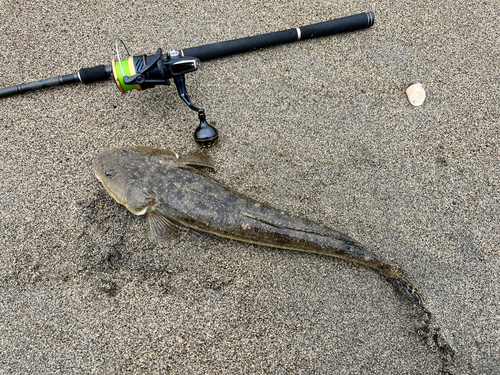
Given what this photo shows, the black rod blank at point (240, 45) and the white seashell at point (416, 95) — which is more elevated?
the black rod blank at point (240, 45)

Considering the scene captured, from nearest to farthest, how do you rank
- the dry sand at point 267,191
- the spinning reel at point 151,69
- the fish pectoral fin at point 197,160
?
the dry sand at point 267,191 → the spinning reel at point 151,69 → the fish pectoral fin at point 197,160

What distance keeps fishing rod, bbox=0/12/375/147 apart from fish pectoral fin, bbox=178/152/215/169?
0.13 metres

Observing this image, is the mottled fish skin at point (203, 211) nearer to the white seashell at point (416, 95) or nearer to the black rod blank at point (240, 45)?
the black rod blank at point (240, 45)

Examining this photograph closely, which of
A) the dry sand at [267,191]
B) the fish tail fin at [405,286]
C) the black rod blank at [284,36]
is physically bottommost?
the fish tail fin at [405,286]

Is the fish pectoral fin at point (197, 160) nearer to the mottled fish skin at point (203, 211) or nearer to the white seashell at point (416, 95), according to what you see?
the mottled fish skin at point (203, 211)

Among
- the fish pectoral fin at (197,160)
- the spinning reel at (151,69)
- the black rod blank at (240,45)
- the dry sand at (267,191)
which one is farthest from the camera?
the black rod blank at (240,45)

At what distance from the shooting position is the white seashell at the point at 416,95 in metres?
3.27

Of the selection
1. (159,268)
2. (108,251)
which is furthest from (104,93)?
(159,268)

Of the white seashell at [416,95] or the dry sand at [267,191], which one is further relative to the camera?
the white seashell at [416,95]

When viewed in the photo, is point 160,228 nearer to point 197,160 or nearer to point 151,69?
point 197,160

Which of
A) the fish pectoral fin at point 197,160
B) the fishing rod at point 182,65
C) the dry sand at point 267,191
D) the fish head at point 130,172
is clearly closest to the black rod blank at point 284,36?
the fishing rod at point 182,65

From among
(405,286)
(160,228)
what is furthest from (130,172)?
(405,286)

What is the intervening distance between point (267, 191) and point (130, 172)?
131cm

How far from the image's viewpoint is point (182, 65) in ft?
9.02
